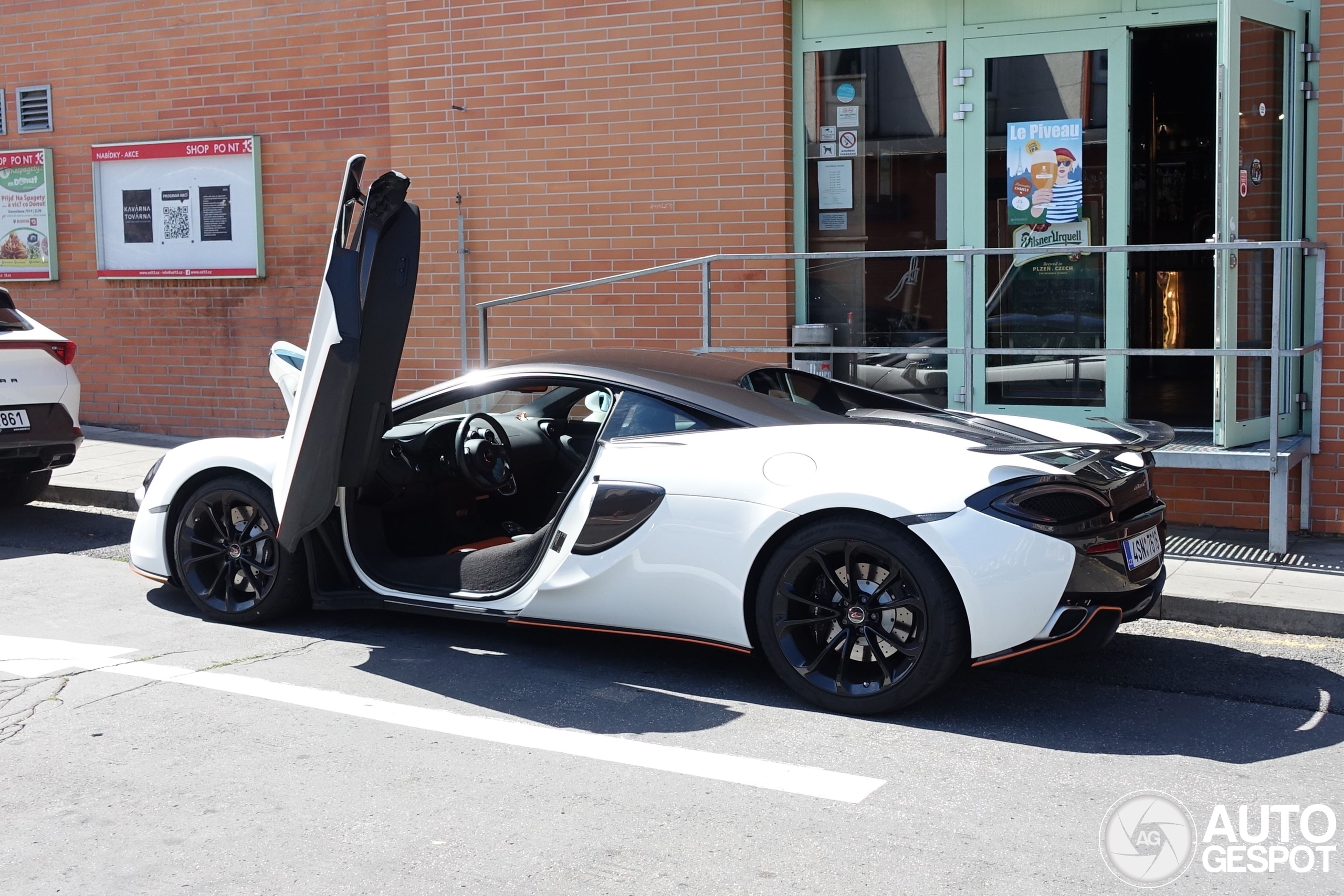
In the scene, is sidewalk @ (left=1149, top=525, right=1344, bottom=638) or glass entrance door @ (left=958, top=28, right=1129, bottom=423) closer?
sidewalk @ (left=1149, top=525, right=1344, bottom=638)

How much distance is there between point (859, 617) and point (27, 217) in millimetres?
10692

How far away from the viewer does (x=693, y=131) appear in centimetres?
970

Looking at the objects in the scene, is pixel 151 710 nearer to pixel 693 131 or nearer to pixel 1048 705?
pixel 1048 705

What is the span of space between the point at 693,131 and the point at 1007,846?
6836mm

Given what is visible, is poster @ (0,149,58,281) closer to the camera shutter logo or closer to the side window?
the side window

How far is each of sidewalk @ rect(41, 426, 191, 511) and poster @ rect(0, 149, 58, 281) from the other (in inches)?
64.2

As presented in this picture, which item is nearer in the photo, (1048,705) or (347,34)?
(1048,705)

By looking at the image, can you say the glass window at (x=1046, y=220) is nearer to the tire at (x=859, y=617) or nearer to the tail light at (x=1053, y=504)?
the tail light at (x=1053, y=504)

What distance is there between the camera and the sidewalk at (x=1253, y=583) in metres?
6.16

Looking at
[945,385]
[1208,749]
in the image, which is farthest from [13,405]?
[1208,749]

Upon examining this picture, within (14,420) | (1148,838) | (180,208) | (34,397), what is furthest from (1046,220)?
(180,208)

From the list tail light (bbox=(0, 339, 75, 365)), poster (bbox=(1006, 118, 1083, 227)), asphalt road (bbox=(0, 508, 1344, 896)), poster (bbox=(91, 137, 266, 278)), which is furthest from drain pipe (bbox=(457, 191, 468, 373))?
asphalt road (bbox=(0, 508, 1344, 896))

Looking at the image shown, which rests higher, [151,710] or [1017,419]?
[1017,419]

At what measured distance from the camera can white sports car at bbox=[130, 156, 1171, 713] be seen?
15.4 feet
